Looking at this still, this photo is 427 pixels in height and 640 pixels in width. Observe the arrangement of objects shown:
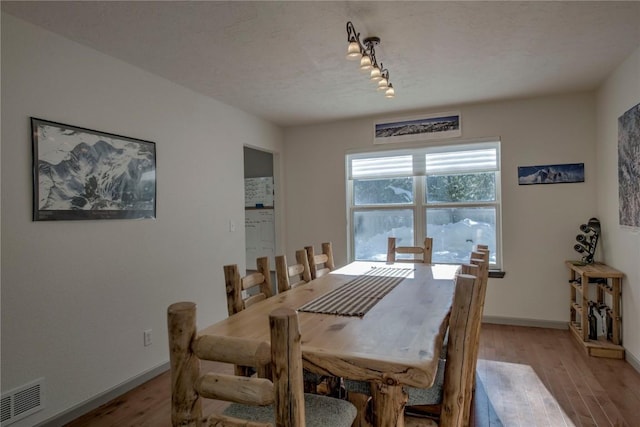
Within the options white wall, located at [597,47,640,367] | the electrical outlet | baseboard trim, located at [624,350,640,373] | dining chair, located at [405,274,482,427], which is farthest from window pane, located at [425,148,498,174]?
the electrical outlet

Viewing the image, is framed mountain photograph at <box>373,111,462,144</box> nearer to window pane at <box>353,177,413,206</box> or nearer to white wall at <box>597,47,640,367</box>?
window pane at <box>353,177,413,206</box>

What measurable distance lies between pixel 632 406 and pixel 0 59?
4.19 m

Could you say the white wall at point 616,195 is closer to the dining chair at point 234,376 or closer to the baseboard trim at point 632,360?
the baseboard trim at point 632,360

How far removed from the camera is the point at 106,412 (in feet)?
7.88

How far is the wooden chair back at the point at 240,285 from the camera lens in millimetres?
1822

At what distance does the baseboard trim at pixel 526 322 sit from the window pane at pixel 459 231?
62 cm

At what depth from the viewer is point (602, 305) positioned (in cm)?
335

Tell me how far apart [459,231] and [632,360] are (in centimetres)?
186

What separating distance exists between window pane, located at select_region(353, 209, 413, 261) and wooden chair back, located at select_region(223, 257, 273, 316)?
8.52 feet

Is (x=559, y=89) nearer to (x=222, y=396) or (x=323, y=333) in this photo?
(x=323, y=333)

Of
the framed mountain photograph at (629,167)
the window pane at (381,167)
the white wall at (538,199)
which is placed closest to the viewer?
the framed mountain photograph at (629,167)

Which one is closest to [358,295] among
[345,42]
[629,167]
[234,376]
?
[234,376]

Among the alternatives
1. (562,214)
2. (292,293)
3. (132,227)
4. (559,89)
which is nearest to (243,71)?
(132,227)

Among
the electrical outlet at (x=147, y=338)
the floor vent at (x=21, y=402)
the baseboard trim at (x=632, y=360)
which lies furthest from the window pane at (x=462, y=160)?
the floor vent at (x=21, y=402)
